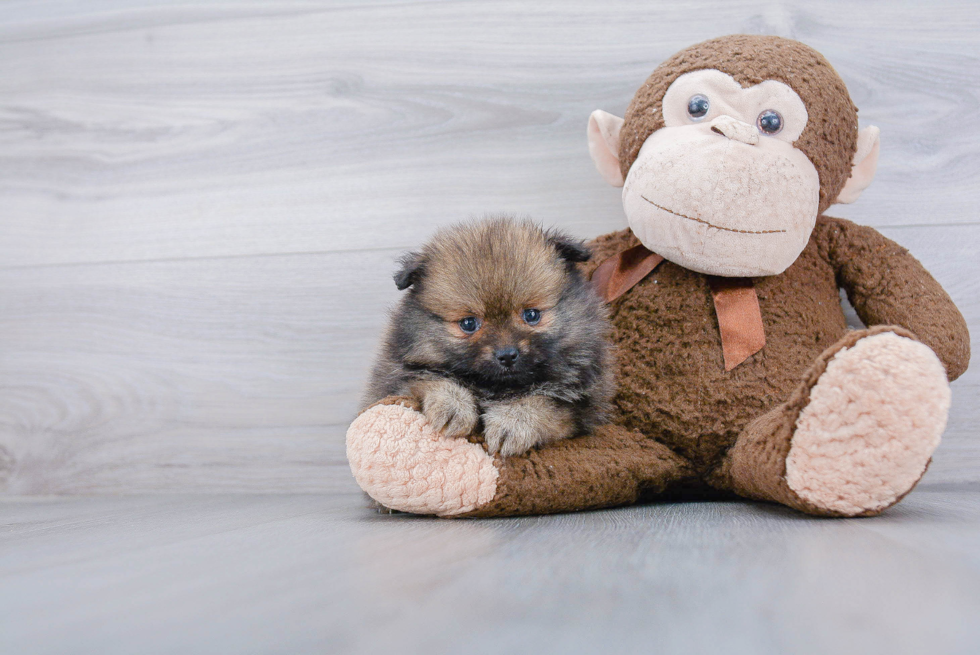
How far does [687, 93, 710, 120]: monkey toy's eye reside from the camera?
121 centimetres

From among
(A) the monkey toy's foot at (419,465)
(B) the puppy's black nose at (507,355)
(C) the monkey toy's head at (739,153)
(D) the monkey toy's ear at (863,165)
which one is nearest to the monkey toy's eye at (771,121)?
(C) the monkey toy's head at (739,153)

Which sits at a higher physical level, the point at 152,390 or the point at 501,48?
the point at 501,48

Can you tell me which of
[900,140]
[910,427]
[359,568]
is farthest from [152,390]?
Result: [900,140]

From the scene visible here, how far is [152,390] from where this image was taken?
5.73 feet

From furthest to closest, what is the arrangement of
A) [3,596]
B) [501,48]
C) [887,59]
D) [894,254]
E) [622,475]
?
1. [501,48]
2. [887,59]
3. [894,254]
4. [622,475]
5. [3,596]

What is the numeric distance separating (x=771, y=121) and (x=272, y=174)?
1180mm

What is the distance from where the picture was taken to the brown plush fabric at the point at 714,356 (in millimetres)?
1165

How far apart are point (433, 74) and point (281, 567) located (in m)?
1.28

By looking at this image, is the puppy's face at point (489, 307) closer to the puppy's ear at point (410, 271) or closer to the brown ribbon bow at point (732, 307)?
the puppy's ear at point (410, 271)

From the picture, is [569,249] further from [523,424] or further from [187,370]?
[187,370]

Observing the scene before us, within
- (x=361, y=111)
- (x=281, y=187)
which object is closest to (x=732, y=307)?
(x=361, y=111)

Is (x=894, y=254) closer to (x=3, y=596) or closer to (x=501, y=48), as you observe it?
(x=501, y=48)

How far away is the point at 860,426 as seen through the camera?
0.89 metres

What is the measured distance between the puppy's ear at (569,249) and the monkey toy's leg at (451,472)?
34 centimetres
